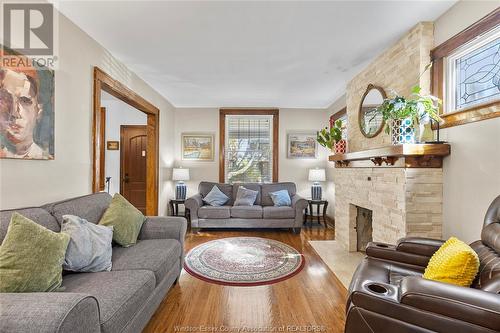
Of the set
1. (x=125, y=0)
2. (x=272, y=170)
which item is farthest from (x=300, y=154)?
(x=125, y=0)

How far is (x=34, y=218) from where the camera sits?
1681 millimetres

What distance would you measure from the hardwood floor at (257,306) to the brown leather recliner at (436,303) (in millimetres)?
730

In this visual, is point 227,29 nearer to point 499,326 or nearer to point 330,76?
point 330,76

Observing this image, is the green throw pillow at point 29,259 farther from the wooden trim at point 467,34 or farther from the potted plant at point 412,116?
the wooden trim at point 467,34

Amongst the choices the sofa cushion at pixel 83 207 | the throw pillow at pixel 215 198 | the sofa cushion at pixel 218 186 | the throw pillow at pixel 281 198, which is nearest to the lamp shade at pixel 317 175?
the throw pillow at pixel 281 198

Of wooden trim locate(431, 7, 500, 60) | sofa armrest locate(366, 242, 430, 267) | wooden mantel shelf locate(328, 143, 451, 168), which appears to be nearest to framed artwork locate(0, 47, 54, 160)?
sofa armrest locate(366, 242, 430, 267)

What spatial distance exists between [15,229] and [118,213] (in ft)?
2.96

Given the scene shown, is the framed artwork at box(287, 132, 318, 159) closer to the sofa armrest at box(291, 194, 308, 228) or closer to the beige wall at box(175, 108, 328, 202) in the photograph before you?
the beige wall at box(175, 108, 328, 202)

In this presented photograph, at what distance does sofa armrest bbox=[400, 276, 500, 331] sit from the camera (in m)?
1.01

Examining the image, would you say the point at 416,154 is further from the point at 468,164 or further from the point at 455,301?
the point at 455,301

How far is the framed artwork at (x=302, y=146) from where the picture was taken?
557cm

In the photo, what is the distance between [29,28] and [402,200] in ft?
11.6

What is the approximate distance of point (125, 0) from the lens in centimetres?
204

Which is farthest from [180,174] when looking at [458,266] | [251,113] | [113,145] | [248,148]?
[458,266]
